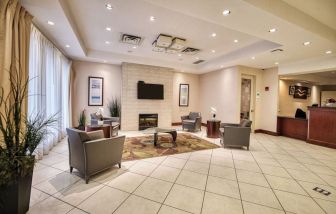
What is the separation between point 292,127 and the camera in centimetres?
659

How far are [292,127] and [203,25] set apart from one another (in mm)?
5736

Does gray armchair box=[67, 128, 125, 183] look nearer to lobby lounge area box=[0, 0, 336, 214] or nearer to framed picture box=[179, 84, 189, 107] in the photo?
lobby lounge area box=[0, 0, 336, 214]

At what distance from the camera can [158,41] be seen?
4.78 metres

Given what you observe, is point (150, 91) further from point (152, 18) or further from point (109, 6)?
point (109, 6)

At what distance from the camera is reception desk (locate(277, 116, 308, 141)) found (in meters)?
6.20

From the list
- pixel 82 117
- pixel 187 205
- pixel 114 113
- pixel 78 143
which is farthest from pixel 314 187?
pixel 82 117

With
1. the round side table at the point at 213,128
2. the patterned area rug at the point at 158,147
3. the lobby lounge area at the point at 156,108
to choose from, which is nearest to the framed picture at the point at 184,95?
the lobby lounge area at the point at 156,108

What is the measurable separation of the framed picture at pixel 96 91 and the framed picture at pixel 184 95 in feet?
13.7

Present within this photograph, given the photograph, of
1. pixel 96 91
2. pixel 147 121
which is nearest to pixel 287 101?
pixel 147 121

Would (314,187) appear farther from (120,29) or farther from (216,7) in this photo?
(120,29)

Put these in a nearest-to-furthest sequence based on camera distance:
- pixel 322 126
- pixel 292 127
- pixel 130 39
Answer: pixel 130 39
pixel 322 126
pixel 292 127

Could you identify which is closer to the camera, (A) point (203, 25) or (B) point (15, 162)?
(B) point (15, 162)

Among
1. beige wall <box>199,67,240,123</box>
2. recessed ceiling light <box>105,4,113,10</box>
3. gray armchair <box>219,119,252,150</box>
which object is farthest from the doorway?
recessed ceiling light <box>105,4,113,10</box>

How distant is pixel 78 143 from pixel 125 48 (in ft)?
14.0
